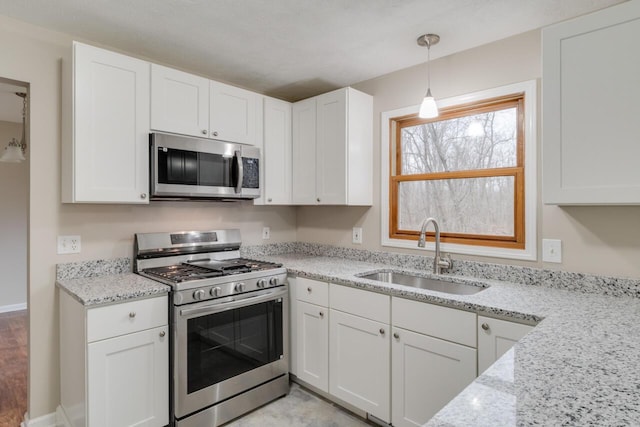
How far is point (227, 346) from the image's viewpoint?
7.26 ft

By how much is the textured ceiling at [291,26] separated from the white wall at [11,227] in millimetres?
3412

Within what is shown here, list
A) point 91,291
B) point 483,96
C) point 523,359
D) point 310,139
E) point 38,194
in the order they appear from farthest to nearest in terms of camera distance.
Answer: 1. point 310,139
2. point 483,96
3. point 38,194
4. point 91,291
5. point 523,359

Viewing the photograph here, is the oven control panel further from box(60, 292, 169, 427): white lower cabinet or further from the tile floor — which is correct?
the tile floor

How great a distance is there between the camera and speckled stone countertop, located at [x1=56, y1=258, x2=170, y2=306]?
1.83 m

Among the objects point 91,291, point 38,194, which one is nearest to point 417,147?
point 91,291

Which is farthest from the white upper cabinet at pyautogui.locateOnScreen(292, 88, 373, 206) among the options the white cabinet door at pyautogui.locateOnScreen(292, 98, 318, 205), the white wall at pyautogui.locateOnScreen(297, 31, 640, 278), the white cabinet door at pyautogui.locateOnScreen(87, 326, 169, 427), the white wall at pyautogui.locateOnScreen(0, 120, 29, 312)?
the white wall at pyautogui.locateOnScreen(0, 120, 29, 312)

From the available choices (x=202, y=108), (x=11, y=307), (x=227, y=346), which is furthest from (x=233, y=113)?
(x=11, y=307)

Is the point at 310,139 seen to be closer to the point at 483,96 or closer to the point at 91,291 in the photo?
the point at 483,96

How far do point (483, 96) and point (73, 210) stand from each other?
2.60 m

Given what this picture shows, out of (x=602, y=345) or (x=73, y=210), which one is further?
(x=73, y=210)

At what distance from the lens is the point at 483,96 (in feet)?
7.55

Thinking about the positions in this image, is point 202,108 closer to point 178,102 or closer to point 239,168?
point 178,102

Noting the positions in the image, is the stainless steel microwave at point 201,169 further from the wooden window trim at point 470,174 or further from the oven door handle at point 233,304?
the wooden window trim at point 470,174

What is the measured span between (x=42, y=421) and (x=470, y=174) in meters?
2.97
